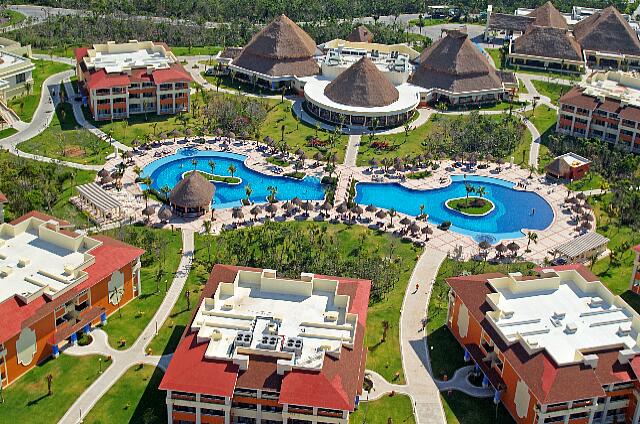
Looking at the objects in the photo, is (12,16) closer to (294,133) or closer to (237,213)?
(294,133)

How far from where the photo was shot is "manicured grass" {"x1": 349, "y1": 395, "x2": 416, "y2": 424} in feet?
226

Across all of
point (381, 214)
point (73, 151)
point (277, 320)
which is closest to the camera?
point (277, 320)

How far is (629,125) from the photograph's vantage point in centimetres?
12562

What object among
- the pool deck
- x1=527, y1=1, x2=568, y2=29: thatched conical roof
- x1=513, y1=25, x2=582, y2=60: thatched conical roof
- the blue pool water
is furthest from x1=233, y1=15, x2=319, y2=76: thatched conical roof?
x1=527, y1=1, x2=568, y2=29: thatched conical roof

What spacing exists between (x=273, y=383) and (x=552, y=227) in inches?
2137

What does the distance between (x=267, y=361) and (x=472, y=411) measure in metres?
19.4

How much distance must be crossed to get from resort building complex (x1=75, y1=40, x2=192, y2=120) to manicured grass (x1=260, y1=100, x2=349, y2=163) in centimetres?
1522

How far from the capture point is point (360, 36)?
174000 millimetres

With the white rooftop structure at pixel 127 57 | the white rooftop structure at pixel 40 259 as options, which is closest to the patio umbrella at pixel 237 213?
the white rooftop structure at pixel 40 259

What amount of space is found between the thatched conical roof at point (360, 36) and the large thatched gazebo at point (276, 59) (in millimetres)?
22408

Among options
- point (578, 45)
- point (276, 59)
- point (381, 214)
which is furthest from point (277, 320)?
point (578, 45)

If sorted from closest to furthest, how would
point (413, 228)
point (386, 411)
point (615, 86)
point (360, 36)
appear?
1. point (386, 411)
2. point (413, 228)
3. point (615, 86)
4. point (360, 36)

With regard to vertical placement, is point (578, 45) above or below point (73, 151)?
above

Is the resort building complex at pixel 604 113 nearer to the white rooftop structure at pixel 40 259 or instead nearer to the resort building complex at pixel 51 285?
the resort building complex at pixel 51 285
